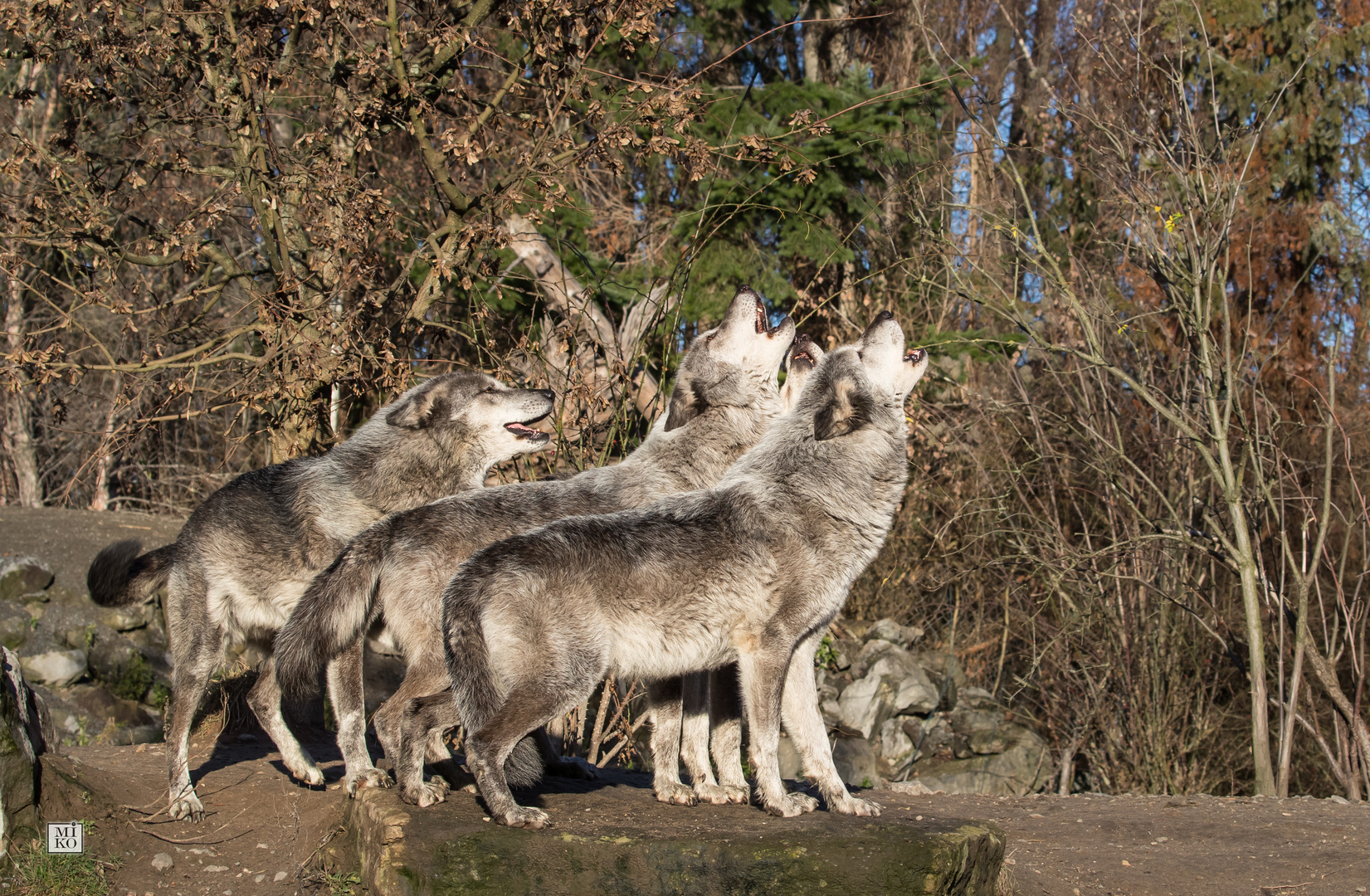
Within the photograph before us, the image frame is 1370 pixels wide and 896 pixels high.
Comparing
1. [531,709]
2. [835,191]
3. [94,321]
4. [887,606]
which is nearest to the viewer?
[531,709]

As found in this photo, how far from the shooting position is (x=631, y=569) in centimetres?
459

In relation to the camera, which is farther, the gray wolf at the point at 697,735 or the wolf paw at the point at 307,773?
the wolf paw at the point at 307,773

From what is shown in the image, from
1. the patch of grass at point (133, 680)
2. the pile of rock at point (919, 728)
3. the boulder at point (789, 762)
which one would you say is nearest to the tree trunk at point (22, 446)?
the patch of grass at point (133, 680)

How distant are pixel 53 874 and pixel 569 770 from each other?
2.36 m

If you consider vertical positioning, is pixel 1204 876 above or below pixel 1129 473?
below

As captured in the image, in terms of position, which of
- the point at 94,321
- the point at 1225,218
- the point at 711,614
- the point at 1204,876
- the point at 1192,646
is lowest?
the point at 1204,876

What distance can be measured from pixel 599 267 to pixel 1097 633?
6295 millimetres

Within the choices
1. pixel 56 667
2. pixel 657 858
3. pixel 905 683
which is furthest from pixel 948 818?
pixel 56 667

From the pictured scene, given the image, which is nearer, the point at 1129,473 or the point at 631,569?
the point at 631,569

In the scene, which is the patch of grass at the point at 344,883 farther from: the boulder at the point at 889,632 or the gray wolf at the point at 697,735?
the boulder at the point at 889,632

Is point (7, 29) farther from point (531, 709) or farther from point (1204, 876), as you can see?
point (1204, 876)

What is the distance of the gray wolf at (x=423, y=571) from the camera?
16.4 ft

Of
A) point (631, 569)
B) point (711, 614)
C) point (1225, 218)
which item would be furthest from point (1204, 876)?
point (1225, 218)

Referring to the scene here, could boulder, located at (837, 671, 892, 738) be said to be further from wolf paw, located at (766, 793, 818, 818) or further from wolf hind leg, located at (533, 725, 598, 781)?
wolf paw, located at (766, 793, 818, 818)
